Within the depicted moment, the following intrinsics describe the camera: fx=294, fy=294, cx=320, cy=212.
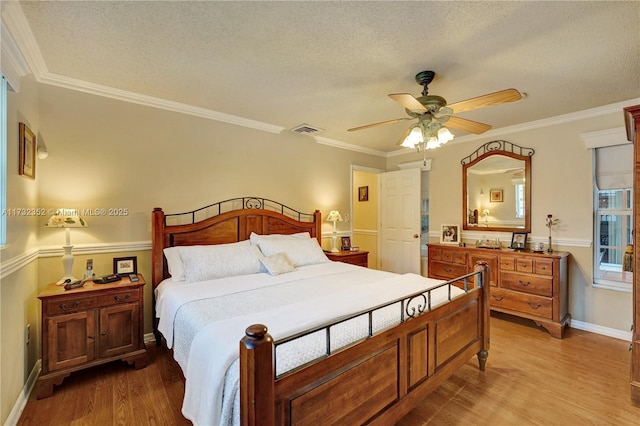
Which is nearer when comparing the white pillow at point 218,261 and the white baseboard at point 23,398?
the white baseboard at point 23,398

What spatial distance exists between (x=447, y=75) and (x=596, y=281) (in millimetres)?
3078

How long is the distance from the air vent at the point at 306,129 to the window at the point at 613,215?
3.41 m

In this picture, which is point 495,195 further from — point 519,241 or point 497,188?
point 519,241

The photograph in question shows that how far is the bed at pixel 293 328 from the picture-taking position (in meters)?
1.28

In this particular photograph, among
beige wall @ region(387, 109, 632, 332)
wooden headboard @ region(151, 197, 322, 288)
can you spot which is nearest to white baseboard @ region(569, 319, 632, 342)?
beige wall @ region(387, 109, 632, 332)

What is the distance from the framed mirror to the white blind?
2.24 feet

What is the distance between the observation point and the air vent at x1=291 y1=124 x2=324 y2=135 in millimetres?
3994

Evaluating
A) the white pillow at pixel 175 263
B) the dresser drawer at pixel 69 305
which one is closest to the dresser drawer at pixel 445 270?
the white pillow at pixel 175 263

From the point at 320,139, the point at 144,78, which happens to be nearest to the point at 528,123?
the point at 320,139

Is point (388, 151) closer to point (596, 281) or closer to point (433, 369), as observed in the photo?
point (596, 281)

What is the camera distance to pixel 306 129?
413 cm

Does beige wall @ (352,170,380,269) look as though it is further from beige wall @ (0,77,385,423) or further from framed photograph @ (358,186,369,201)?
beige wall @ (0,77,385,423)

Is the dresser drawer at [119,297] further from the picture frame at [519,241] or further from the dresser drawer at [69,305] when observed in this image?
the picture frame at [519,241]

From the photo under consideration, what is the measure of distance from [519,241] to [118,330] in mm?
4640
